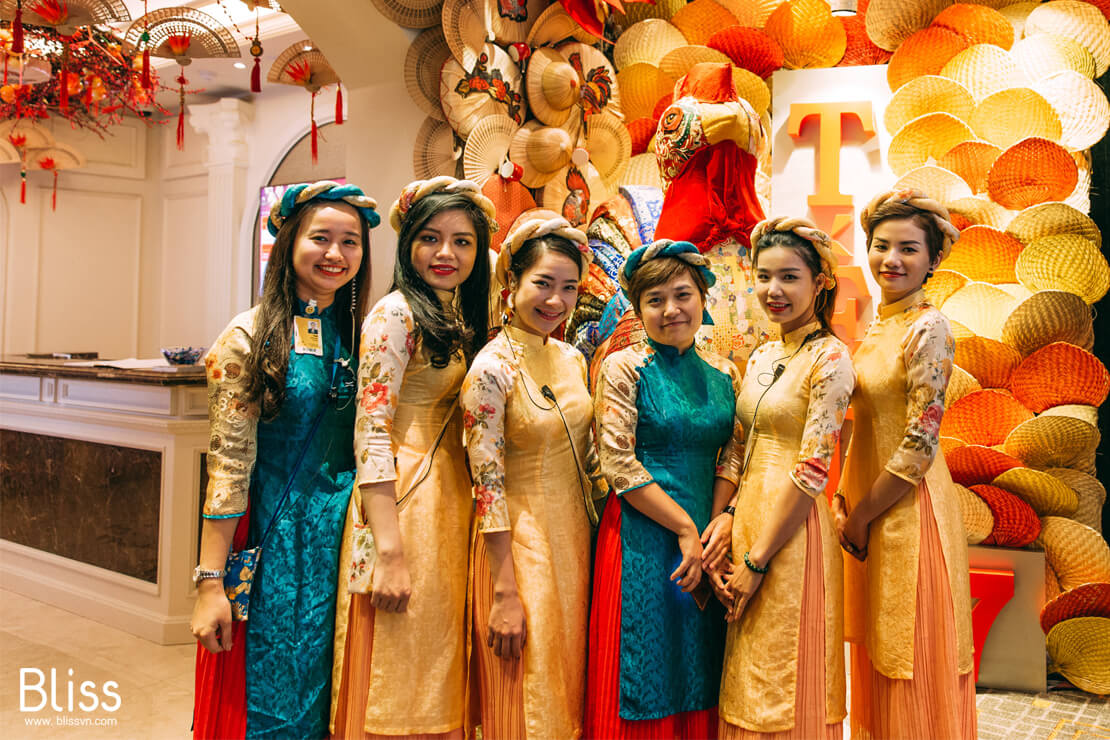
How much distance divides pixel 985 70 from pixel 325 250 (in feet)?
10.4

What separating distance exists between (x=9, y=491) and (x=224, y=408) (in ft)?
12.6

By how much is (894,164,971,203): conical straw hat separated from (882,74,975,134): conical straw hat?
27cm

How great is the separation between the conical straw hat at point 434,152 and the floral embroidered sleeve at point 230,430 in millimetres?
1630

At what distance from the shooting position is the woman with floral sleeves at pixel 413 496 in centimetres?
174

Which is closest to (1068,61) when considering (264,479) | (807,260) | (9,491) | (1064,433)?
(1064,433)

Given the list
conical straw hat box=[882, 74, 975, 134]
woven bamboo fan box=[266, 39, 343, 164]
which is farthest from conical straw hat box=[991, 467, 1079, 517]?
woven bamboo fan box=[266, 39, 343, 164]

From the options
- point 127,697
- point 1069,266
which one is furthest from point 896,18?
point 127,697

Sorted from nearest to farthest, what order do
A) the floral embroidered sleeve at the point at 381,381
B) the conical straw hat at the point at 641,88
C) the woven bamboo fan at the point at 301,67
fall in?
the floral embroidered sleeve at the point at 381,381
the conical straw hat at the point at 641,88
the woven bamboo fan at the point at 301,67

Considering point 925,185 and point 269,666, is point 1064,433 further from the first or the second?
point 269,666

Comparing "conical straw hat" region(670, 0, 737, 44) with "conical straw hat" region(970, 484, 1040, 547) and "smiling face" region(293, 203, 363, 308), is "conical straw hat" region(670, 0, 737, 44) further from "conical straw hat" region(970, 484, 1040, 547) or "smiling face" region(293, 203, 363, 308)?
"smiling face" region(293, 203, 363, 308)

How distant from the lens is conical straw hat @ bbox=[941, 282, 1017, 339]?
11.7ft

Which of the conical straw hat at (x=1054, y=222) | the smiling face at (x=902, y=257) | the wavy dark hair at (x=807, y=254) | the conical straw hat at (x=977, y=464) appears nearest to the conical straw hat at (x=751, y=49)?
the conical straw hat at (x=1054, y=222)

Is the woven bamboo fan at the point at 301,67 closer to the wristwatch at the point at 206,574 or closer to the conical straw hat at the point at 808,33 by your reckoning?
the conical straw hat at the point at 808,33

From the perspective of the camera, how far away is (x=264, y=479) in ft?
6.13
